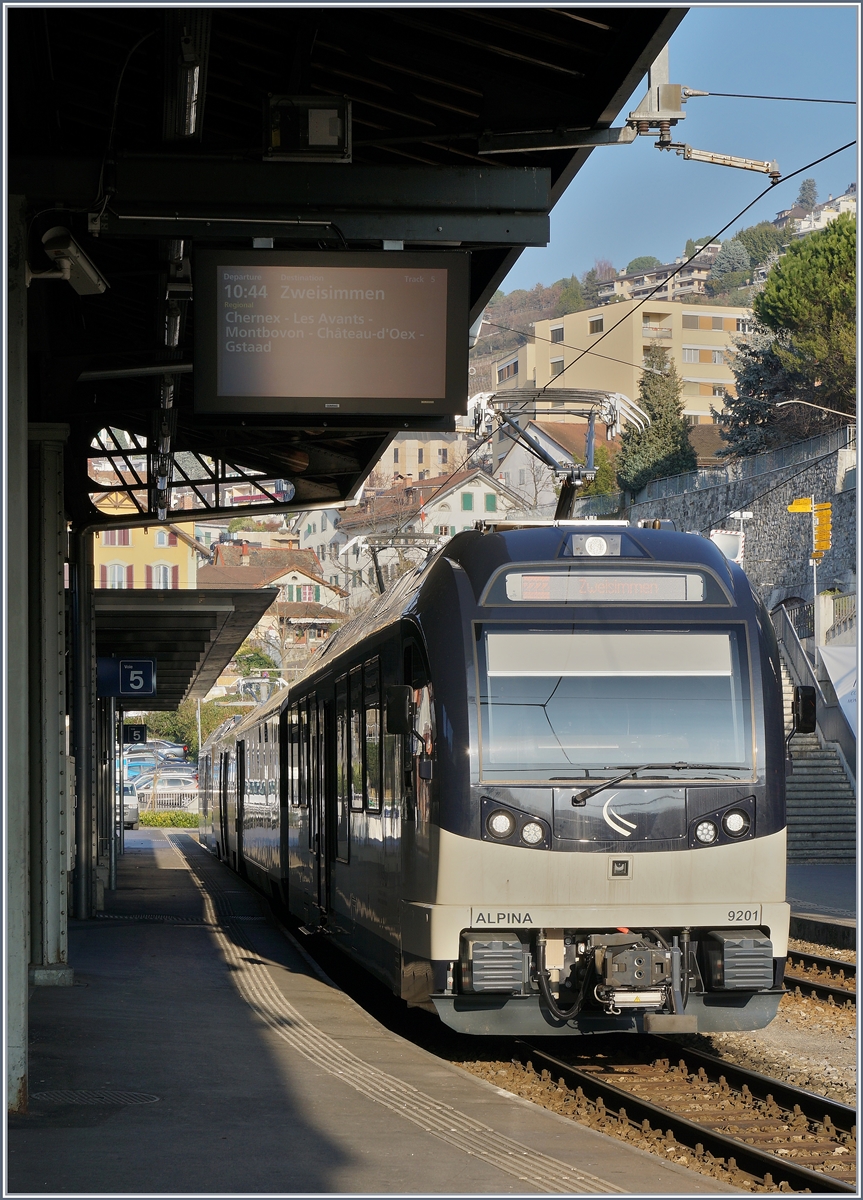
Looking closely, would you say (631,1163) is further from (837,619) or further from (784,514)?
(784,514)

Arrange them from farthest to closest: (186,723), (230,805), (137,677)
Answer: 1. (186,723)
2. (230,805)
3. (137,677)

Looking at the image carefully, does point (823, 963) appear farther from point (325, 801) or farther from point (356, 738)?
point (356, 738)

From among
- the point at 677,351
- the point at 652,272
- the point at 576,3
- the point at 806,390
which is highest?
the point at 652,272

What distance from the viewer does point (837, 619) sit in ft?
116

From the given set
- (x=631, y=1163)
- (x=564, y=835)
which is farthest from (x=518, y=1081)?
(x=631, y=1163)

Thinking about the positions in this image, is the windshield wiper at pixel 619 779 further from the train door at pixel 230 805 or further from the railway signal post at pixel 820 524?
the railway signal post at pixel 820 524

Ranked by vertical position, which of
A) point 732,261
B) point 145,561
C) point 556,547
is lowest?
point 556,547

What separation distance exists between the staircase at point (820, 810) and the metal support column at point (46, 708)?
16.6m

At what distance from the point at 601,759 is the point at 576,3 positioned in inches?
162

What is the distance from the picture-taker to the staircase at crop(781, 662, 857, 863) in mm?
26906

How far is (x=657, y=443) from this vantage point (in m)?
71.2

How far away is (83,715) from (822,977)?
8.25 m

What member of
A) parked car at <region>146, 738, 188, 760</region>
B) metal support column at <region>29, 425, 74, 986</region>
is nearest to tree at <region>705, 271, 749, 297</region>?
parked car at <region>146, 738, 188, 760</region>

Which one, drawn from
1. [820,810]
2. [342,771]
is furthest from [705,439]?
[342,771]
